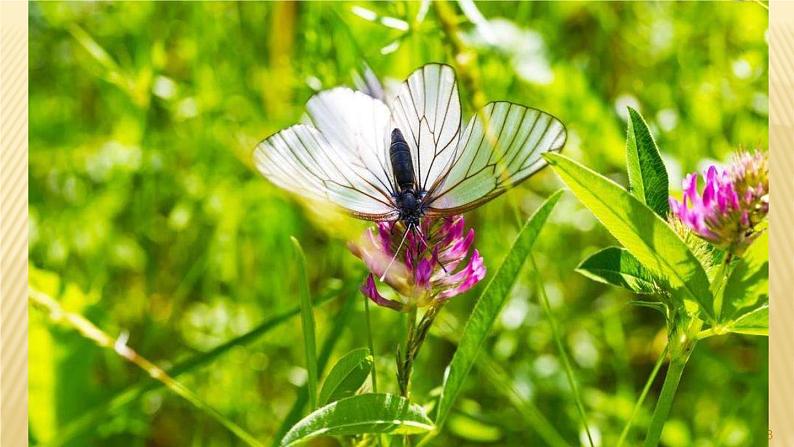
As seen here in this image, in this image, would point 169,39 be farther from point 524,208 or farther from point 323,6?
point 524,208

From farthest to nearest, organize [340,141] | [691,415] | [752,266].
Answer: [691,415] < [340,141] < [752,266]

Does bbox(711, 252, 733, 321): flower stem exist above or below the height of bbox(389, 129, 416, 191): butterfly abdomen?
above

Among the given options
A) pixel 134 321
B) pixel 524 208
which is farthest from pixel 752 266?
pixel 134 321

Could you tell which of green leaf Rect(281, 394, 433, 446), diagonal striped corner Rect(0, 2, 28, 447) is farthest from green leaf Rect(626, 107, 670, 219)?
diagonal striped corner Rect(0, 2, 28, 447)

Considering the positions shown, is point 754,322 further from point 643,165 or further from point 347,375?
point 347,375

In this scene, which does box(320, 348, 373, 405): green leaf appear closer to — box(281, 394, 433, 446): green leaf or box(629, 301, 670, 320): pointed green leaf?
box(281, 394, 433, 446): green leaf

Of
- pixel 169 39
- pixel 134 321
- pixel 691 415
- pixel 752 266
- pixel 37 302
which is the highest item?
pixel 752 266
